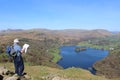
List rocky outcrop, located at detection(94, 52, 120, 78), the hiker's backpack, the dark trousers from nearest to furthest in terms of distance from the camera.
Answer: the hiker's backpack
the dark trousers
rocky outcrop, located at detection(94, 52, 120, 78)

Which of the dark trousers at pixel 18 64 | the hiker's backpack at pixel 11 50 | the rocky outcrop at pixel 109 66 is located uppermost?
the hiker's backpack at pixel 11 50

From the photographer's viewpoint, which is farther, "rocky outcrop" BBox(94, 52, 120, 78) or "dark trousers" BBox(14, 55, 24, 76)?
"rocky outcrop" BBox(94, 52, 120, 78)

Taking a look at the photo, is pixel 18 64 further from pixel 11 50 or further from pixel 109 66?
pixel 109 66

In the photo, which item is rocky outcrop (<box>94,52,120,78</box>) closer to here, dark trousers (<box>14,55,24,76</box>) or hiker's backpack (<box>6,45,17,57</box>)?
dark trousers (<box>14,55,24,76</box>)

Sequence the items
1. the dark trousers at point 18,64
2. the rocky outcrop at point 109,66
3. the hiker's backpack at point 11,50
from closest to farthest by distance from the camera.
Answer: the hiker's backpack at point 11,50, the dark trousers at point 18,64, the rocky outcrop at point 109,66

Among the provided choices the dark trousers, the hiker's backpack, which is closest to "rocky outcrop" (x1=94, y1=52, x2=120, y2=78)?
the dark trousers

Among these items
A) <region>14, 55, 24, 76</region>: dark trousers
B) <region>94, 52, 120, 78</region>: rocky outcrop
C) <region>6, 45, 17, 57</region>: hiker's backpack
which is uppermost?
<region>6, 45, 17, 57</region>: hiker's backpack

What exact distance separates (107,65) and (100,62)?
17.7ft

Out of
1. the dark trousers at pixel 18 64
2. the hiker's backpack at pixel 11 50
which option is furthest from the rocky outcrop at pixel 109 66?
the hiker's backpack at pixel 11 50

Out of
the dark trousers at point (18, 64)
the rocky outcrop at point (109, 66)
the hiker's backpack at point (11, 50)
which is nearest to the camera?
the hiker's backpack at point (11, 50)

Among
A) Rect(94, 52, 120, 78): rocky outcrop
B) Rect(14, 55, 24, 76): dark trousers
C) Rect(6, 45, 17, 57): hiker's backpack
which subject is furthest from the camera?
Rect(94, 52, 120, 78): rocky outcrop

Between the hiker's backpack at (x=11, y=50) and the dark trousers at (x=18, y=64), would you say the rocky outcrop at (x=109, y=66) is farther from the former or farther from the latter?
the hiker's backpack at (x=11, y=50)

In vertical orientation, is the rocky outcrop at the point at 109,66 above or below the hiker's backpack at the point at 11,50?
below

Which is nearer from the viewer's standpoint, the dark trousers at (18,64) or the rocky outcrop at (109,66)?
the dark trousers at (18,64)
